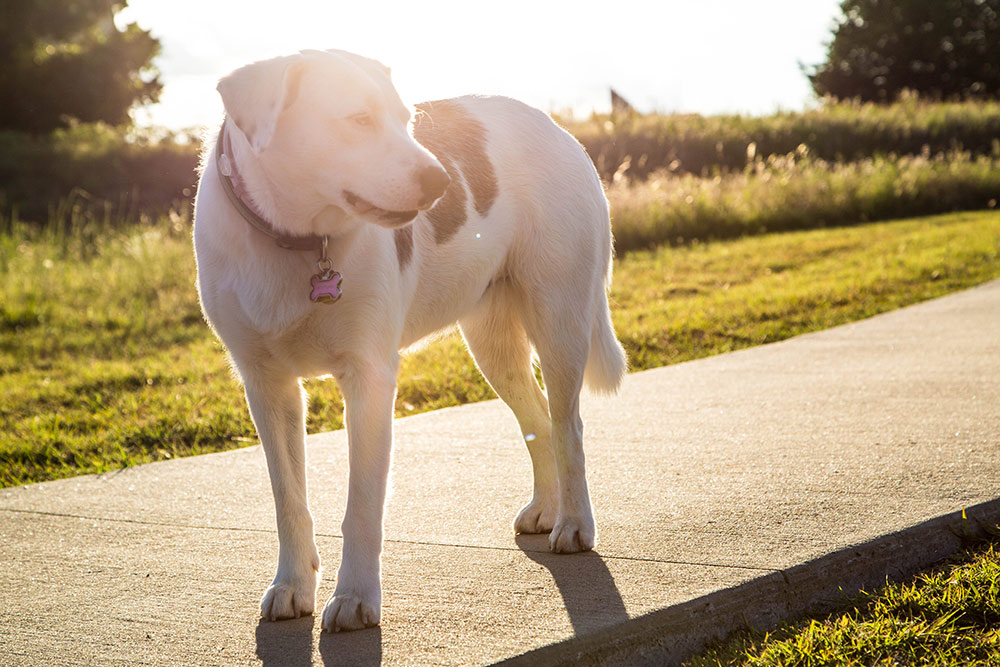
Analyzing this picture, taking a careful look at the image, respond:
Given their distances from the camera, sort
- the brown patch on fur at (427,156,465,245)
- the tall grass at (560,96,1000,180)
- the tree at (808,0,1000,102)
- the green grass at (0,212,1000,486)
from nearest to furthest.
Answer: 1. the brown patch on fur at (427,156,465,245)
2. the green grass at (0,212,1000,486)
3. the tall grass at (560,96,1000,180)
4. the tree at (808,0,1000,102)

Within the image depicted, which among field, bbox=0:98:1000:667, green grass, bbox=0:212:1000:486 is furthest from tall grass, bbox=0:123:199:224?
green grass, bbox=0:212:1000:486

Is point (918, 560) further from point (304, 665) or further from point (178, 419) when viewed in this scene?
point (178, 419)

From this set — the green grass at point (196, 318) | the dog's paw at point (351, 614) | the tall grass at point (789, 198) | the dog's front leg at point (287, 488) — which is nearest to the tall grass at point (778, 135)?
the tall grass at point (789, 198)

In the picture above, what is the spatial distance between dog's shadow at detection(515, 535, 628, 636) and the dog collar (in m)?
1.03

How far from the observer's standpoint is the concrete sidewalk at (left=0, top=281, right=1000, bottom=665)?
2.59 metres

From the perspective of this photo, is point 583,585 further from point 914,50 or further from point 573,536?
point 914,50

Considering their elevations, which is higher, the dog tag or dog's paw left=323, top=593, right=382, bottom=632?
the dog tag

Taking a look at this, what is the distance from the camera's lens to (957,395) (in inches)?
189

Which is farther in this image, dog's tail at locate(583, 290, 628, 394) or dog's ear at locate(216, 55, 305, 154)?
dog's tail at locate(583, 290, 628, 394)

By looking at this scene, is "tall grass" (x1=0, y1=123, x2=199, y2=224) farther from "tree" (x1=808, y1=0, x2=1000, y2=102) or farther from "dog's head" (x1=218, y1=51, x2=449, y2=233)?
"tree" (x1=808, y1=0, x2=1000, y2=102)

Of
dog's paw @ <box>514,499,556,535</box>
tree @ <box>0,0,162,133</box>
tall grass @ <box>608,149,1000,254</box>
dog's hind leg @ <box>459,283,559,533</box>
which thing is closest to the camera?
dog's paw @ <box>514,499,556,535</box>

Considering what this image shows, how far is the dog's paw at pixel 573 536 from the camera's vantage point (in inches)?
124

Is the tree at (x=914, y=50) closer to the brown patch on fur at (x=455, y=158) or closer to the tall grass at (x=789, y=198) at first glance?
the tall grass at (x=789, y=198)

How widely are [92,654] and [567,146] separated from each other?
222 centimetres
